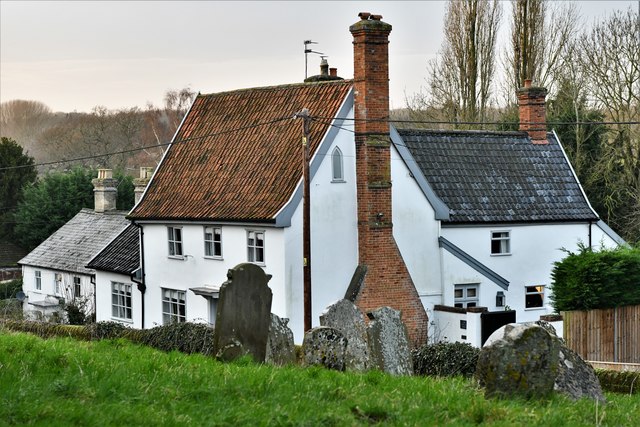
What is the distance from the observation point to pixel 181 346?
2495 cm

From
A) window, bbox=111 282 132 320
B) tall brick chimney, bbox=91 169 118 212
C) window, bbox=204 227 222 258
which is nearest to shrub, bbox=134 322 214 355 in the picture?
window, bbox=204 227 222 258

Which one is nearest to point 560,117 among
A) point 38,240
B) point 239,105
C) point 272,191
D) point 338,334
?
point 239,105

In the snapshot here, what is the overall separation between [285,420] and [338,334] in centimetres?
537

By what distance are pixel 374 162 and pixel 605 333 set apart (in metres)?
9.20

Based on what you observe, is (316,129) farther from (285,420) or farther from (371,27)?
(285,420)

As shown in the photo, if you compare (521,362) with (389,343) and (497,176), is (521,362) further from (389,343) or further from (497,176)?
(497,176)

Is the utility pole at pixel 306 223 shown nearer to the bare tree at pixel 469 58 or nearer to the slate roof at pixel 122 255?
the slate roof at pixel 122 255

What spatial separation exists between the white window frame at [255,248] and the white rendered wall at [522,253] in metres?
6.90

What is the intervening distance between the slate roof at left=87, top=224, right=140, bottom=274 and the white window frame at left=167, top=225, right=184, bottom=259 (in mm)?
2681

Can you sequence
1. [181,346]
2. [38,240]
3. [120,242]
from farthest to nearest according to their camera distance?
[38,240] < [120,242] < [181,346]

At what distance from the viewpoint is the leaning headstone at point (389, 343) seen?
57.3 ft

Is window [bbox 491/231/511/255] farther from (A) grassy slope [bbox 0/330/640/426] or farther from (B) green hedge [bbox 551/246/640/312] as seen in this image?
(A) grassy slope [bbox 0/330/640/426]

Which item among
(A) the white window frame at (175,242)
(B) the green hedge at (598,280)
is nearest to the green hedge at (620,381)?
(B) the green hedge at (598,280)

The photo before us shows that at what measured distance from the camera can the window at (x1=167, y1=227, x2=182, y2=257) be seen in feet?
125
